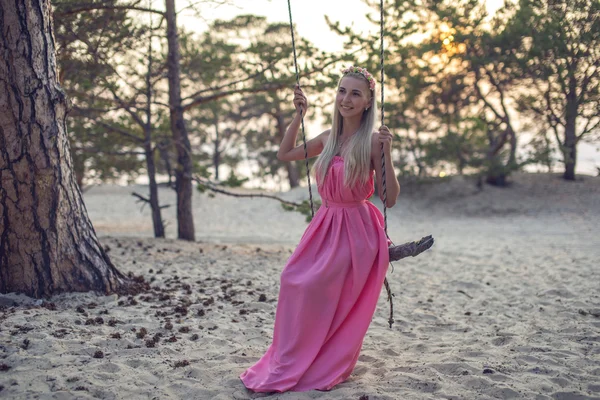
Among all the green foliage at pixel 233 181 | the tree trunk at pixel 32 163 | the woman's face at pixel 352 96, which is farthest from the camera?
the green foliage at pixel 233 181

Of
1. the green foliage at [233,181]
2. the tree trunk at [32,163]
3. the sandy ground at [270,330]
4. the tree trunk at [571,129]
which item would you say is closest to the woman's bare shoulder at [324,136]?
the sandy ground at [270,330]

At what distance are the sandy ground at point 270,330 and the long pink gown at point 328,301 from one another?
137 mm

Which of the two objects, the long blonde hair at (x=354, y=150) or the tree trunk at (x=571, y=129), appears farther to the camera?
the tree trunk at (x=571, y=129)

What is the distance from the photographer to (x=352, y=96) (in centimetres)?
334

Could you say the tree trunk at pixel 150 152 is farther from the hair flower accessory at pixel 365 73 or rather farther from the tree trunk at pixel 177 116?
the hair flower accessory at pixel 365 73

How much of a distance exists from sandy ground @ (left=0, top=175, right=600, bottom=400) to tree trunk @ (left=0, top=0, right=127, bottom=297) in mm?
266

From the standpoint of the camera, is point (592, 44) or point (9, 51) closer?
point (9, 51)

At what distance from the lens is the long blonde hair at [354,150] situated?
320 cm

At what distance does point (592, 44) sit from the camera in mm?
14750

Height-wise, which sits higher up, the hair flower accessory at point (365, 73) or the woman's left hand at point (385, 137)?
the hair flower accessory at point (365, 73)

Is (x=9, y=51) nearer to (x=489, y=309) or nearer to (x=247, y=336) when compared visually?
(x=247, y=336)

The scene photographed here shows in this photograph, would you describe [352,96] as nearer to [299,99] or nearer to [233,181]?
[299,99]

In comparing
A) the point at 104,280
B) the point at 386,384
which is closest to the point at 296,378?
the point at 386,384

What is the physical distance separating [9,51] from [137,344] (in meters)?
2.42
